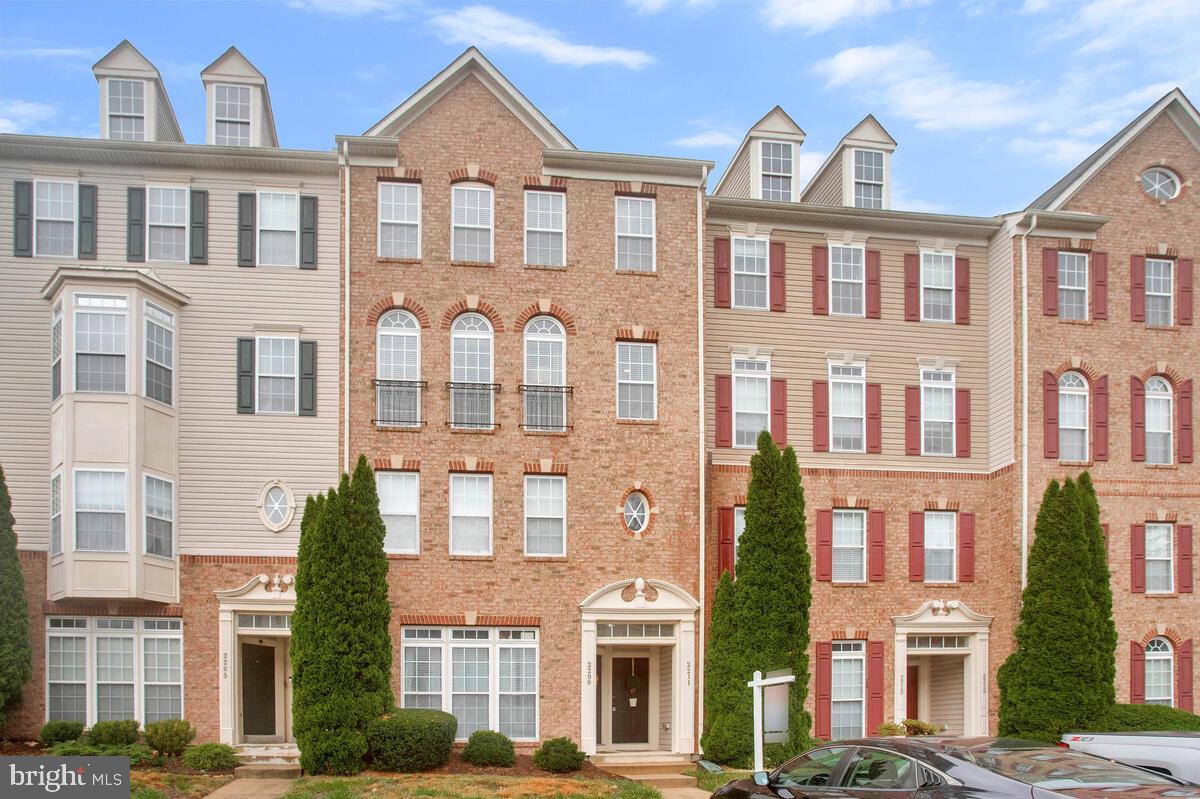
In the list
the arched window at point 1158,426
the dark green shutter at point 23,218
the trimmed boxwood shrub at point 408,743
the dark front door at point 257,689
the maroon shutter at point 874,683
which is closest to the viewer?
the trimmed boxwood shrub at point 408,743

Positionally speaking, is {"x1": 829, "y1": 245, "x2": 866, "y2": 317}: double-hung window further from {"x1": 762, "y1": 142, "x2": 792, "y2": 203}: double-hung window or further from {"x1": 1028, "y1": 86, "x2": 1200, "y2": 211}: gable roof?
{"x1": 1028, "y1": 86, "x2": 1200, "y2": 211}: gable roof

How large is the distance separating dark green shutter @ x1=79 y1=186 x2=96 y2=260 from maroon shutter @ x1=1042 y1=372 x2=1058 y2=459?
20.0 m

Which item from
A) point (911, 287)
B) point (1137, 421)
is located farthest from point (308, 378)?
point (1137, 421)

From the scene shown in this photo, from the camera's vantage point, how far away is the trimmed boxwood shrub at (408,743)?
897 inches

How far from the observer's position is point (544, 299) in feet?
87.7

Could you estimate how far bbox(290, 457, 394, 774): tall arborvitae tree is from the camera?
22.9 metres

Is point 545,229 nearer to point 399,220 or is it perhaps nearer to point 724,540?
point 399,220

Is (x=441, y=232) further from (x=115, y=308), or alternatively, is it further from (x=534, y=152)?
(x=115, y=308)

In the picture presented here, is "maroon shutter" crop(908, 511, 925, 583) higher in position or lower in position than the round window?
lower

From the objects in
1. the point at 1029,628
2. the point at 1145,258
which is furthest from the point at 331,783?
the point at 1145,258

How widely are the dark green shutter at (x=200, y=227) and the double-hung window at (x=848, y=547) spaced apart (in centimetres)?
1423

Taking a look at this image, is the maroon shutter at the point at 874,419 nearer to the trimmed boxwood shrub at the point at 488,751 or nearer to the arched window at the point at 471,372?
the arched window at the point at 471,372

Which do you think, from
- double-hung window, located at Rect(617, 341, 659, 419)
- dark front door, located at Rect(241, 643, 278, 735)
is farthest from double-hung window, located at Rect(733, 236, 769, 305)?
dark front door, located at Rect(241, 643, 278, 735)

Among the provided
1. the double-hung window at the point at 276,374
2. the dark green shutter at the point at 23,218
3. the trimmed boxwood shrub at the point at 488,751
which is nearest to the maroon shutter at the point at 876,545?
the trimmed boxwood shrub at the point at 488,751
